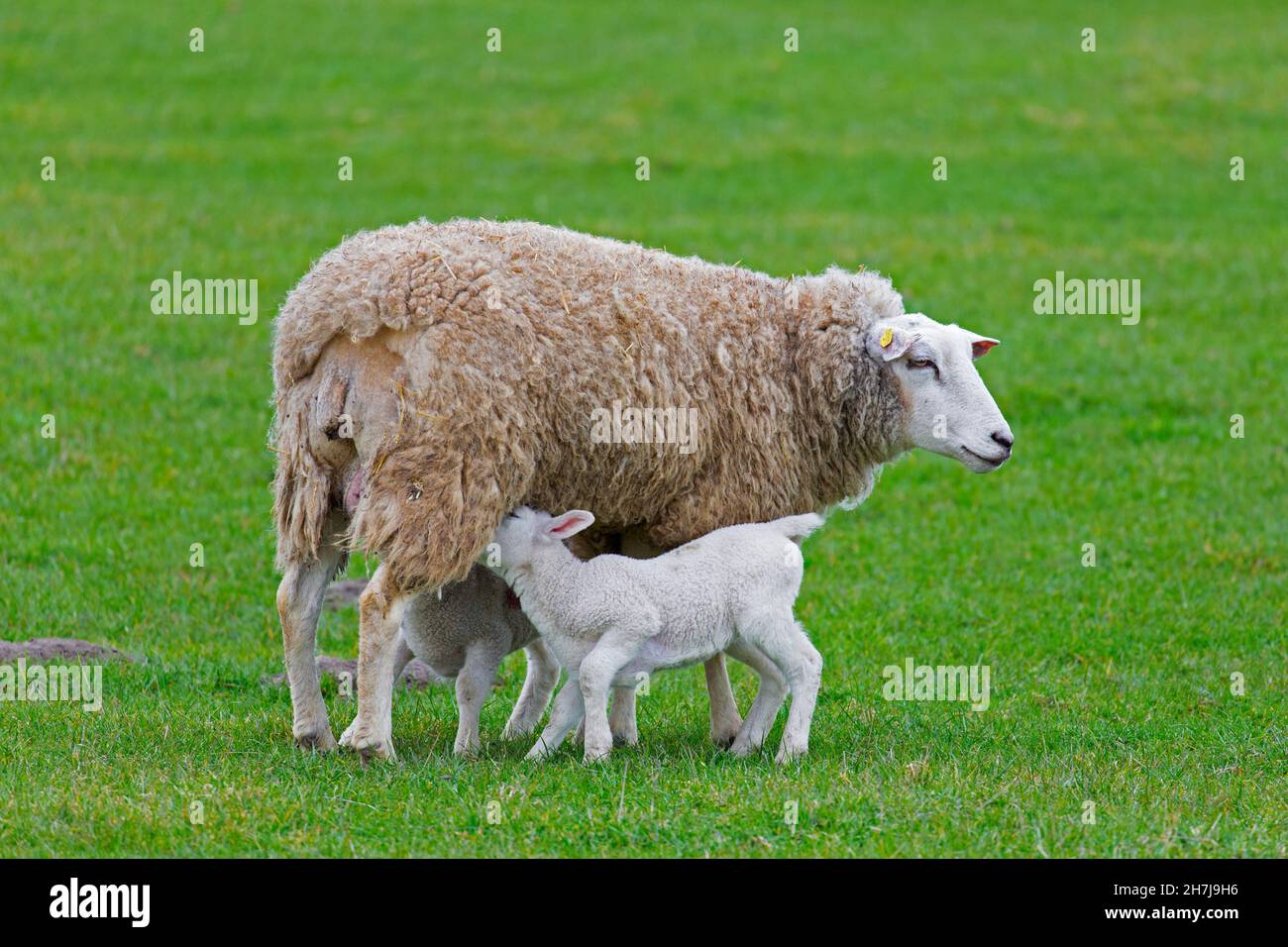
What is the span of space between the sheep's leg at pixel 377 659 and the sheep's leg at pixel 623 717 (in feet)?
3.99

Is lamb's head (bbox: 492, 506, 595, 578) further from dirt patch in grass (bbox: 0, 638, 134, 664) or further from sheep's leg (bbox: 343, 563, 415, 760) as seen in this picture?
dirt patch in grass (bbox: 0, 638, 134, 664)

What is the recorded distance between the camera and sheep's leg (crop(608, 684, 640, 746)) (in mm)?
7801

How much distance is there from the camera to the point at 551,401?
6973 millimetres

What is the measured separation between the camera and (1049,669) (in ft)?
31.5

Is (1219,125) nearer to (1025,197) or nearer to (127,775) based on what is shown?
(1025,197)

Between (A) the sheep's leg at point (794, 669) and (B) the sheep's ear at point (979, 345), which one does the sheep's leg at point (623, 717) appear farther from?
(B) the sheep's ear at point (979, 345)

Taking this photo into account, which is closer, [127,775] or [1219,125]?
[127,775]

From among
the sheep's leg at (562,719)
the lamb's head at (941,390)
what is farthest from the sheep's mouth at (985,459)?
the sheep's leg at (562,719)

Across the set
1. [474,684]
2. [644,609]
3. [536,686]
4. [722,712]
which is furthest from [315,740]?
[722,712]

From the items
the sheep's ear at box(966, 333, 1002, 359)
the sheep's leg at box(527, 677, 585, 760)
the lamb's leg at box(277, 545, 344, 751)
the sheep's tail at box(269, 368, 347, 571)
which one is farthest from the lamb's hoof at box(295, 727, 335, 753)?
the sheep's ear at box(966, 333, 1002, 359)

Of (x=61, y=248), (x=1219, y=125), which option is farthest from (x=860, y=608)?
(x=1219, y=125)

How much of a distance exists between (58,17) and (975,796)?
976 inches

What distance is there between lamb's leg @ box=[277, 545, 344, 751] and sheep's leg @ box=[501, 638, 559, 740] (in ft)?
3.00

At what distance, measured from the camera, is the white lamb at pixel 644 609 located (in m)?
6.93
